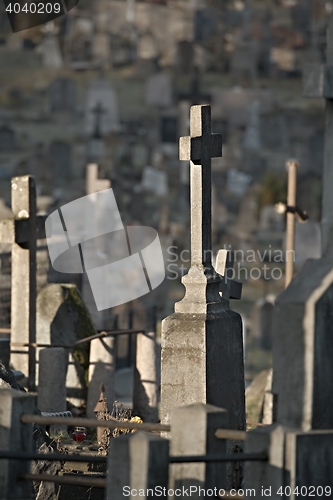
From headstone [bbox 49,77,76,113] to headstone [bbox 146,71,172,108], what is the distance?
295 cm

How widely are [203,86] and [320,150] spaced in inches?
364

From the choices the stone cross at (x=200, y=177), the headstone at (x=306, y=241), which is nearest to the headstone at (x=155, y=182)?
the headstone at (x=306, y=241)

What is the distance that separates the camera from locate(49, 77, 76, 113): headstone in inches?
1766

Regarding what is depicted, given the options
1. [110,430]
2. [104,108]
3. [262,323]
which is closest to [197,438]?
[110,430]

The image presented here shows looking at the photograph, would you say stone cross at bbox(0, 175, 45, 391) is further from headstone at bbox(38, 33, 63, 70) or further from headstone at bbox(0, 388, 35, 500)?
headstone at bbox(38, 33, 63, 70)

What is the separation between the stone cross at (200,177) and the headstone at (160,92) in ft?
120

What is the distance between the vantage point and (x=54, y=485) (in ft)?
24.5

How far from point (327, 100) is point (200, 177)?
1129mm

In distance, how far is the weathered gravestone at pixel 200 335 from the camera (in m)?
8.13

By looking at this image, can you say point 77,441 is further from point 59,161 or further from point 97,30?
point 97,30

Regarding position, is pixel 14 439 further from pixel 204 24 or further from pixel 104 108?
pixel 204 24

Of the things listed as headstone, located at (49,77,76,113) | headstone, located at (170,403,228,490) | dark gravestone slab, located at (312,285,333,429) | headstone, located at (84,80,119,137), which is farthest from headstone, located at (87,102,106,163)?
dark gravestone slab, located at (312,285,333,429)

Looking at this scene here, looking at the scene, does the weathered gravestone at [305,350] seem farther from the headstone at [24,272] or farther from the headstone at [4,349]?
the headstone at [24,272]

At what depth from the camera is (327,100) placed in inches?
342
